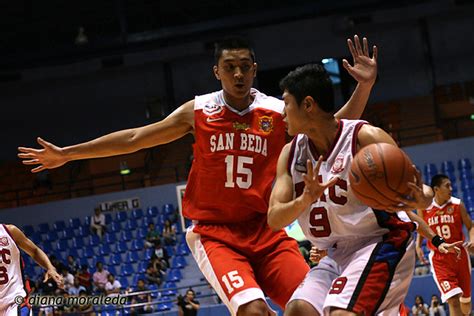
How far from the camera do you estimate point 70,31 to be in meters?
27.8

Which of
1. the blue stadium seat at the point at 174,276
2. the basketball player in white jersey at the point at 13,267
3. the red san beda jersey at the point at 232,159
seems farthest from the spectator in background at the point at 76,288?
the red san beda jersey at the point at 232,159

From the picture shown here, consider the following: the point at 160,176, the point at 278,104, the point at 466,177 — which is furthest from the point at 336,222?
the point at 160,176

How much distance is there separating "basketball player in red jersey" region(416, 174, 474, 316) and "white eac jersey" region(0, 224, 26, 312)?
5191mm

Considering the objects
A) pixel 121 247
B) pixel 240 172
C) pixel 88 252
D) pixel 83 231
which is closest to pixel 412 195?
pixel 240 172

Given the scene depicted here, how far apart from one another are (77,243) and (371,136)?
1789 centimetres

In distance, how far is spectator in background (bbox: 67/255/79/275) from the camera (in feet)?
62.5

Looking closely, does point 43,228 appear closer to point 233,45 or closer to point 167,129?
point 167,129

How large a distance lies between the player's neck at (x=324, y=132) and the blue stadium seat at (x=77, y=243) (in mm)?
17563

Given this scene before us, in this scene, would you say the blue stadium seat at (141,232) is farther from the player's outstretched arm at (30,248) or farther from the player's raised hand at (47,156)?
the player's raised hand at (47,156)

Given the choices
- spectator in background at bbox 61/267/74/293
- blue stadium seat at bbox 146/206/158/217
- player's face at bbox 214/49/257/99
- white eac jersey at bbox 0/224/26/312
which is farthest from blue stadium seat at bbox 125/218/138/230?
player's face at bbox 214/49/257/99

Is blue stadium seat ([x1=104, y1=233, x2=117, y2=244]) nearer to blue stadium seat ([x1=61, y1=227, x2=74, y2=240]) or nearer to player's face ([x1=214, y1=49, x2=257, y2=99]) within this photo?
blue stadium seat ([x1=61, y1=227, x2=74, y2=240])

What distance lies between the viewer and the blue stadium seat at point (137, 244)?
20641 millimetres

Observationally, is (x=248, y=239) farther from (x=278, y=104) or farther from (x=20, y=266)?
(x=20, y=266)

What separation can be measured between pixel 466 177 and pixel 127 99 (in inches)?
479
